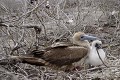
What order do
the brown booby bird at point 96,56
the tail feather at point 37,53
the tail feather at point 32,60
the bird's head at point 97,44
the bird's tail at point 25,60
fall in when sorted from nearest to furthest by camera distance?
the bird's tail at point 25,60
the tail feather at point 32,60
the tail feather at point 37,53
the brown booby bird at point 96,56
the bird's head at point 97,44

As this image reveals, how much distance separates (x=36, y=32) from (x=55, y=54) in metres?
0.55

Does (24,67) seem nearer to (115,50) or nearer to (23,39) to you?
(23,39)

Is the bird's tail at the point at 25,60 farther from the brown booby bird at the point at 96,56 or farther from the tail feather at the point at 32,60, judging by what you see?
the brown booby bird at the point at 96,56

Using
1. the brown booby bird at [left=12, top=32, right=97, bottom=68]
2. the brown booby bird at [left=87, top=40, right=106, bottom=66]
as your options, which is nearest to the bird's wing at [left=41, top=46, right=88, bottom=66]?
the brown booby bird at [left=12, top=32, right=97, bottom=68]

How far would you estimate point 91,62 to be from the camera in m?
5.28

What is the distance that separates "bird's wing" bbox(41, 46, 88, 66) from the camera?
5.16 m

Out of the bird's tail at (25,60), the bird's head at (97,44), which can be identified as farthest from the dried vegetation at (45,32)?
the bird's head at (97,44)

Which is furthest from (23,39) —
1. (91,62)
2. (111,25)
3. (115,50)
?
(111,25)

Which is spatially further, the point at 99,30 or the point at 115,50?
the point at 99,30

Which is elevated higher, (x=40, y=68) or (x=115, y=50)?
(x=115, y=50)

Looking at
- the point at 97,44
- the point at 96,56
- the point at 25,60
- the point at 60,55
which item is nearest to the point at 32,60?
the point at 25,60

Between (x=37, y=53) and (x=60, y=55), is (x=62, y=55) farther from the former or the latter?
(x=37, y=53)

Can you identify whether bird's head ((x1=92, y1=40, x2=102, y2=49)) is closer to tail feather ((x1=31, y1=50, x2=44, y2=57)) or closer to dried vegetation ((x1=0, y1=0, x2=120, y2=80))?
dried vegetation ((x1=0, y1=0, x2=120, y2=80))

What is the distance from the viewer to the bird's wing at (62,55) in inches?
203
